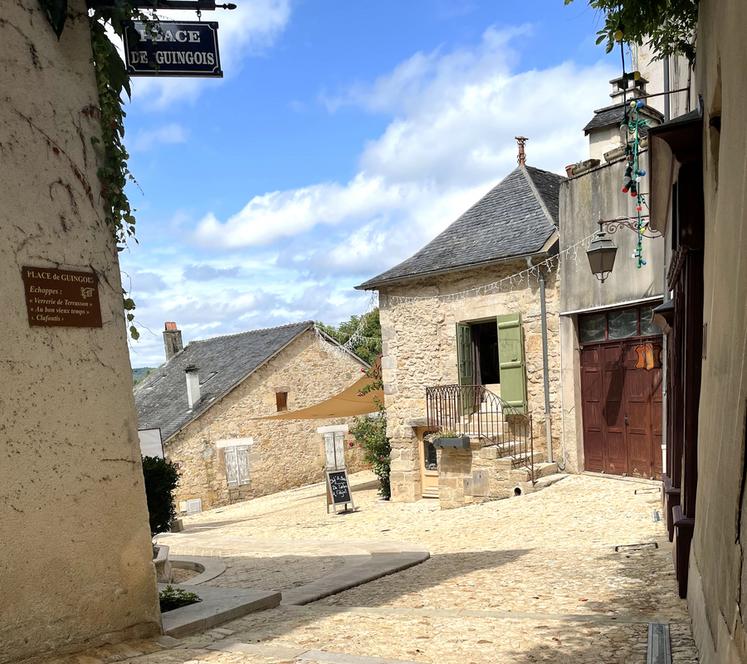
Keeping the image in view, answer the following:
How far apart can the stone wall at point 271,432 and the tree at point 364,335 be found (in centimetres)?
202

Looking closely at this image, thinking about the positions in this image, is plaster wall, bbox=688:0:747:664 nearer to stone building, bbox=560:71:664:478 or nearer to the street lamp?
the street lamp

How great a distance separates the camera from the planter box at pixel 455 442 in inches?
475

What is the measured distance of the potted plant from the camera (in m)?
12.1

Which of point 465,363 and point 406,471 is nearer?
point 465,363

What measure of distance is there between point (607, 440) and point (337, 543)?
15.5 ft

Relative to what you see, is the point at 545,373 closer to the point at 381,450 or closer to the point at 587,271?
the point at 587,271

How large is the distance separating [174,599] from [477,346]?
9665 millimetres

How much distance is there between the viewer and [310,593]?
5.62 meters

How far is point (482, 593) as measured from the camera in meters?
5.25

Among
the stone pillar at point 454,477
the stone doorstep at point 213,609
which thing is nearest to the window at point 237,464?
the stone pillar at point 454,477

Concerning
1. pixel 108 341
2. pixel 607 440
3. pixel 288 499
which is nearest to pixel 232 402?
pixel 288 499

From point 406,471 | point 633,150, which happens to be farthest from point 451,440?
point 633,150

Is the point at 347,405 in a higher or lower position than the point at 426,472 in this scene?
higher

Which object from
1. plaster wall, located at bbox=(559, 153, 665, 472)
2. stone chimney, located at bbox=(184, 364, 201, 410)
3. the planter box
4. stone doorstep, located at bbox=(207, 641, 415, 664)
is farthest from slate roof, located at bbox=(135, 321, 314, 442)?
stone doorstep, located at bbox=(207, 641, 415, 664)
